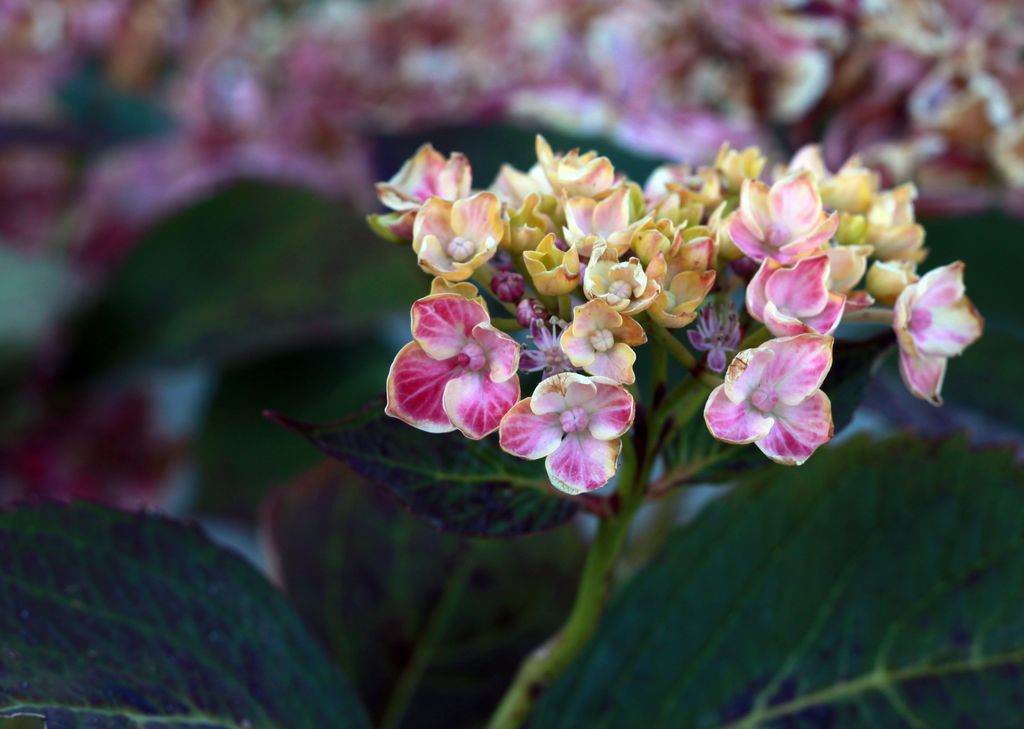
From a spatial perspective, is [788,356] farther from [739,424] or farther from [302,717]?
[302,717]

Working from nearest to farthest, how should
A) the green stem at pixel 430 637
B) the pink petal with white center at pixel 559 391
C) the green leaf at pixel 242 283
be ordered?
1. the pink petal with white center at pixel 559 391
2. the green stem at pixel 430 637
3. the green leaf at pixel 242 283

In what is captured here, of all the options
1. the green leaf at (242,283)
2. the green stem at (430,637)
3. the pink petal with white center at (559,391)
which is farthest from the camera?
the green leaf at (242,283)

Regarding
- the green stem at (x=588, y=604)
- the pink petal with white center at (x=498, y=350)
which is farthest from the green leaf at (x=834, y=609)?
the pink petal with white center at (x=498, y=350)

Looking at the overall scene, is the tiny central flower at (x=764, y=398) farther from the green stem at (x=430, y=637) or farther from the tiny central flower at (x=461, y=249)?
the green stem at (x=430, y=637)

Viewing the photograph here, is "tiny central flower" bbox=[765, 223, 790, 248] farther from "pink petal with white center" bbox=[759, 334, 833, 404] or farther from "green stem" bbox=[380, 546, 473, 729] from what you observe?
"green stem" bbox=[380, 546, 473, 729]

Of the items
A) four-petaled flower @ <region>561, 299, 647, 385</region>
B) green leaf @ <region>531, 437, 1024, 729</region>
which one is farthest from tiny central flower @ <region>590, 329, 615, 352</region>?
green leaf @ <region>531, 437, 1024, 729</region>

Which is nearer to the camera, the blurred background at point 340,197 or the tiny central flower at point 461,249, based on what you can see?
the tiny central flower at point 461,249

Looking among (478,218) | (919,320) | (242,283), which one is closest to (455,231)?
(478,218)
